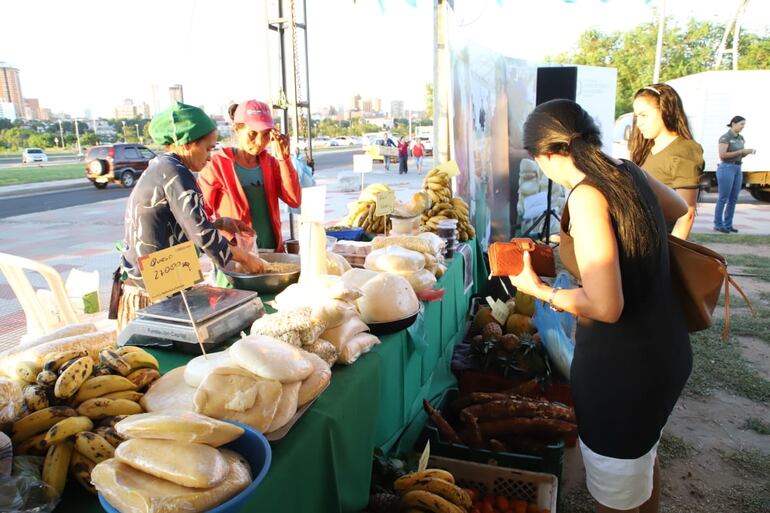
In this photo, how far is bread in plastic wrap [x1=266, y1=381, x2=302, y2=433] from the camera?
3.72 ft

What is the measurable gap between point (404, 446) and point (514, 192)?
5.65 metres

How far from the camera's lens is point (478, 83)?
19.0 ft

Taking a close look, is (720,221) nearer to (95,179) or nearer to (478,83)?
(478,83)

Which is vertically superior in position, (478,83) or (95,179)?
(478,83)

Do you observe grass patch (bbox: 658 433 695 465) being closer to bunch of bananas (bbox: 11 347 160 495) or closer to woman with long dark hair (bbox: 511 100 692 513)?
woman with long dark hair (bbox: 511 100 692 513)

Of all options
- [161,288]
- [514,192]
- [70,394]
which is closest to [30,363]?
[70,394]

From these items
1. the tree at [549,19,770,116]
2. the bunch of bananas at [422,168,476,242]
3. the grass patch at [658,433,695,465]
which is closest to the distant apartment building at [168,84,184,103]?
the bunch of bananas at [422,168,476,242]

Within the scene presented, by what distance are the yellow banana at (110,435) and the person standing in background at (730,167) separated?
997cm

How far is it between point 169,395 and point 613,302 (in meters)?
1.19

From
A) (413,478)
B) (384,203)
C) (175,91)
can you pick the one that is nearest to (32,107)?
(175,91)

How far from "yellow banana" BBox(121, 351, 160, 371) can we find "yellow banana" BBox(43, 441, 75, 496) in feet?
0.99

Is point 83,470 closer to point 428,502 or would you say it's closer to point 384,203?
point 428,502

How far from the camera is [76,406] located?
3.61ft

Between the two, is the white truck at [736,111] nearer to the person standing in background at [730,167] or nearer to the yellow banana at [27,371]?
the person standing in background at [730,167]
